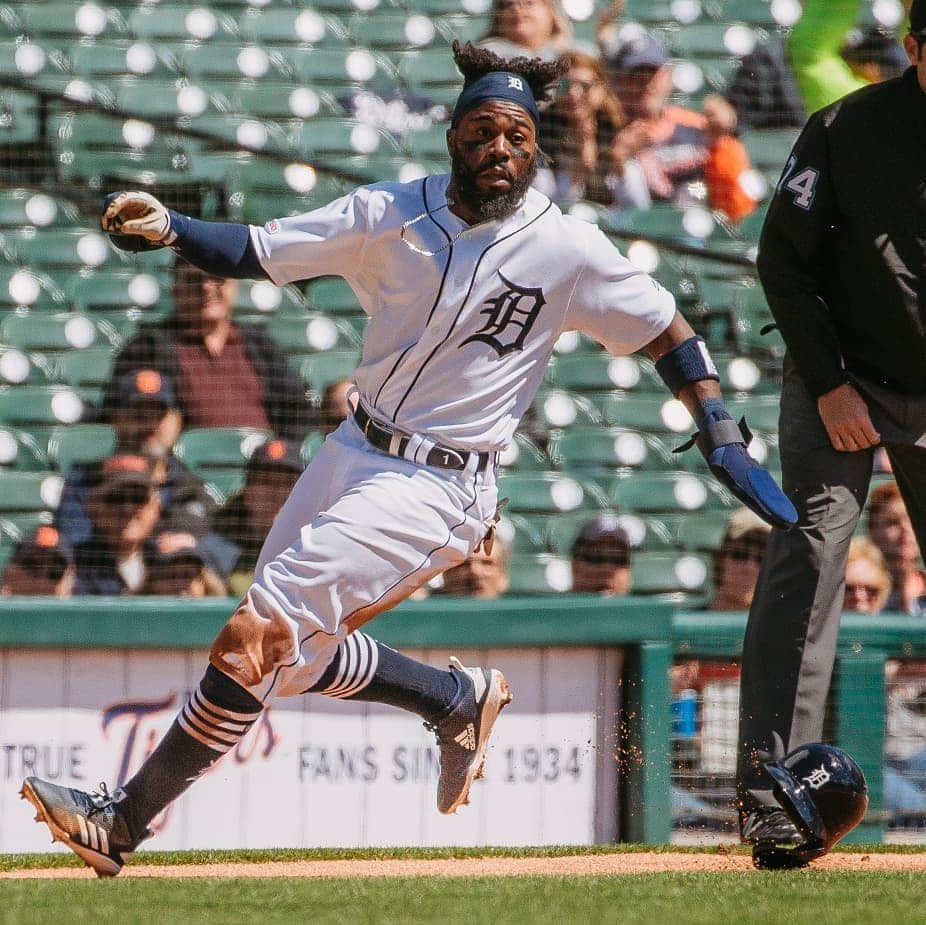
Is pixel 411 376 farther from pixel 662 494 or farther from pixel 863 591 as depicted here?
pixel 662 494

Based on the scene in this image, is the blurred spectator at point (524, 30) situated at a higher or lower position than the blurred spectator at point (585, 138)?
higher

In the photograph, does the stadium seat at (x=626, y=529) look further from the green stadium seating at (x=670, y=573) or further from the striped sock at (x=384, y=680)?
the striped sock at (x=384, y=680)

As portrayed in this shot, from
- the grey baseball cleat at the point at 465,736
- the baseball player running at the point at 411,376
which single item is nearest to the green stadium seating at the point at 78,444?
the grey baseball cleat at the point at 465,736

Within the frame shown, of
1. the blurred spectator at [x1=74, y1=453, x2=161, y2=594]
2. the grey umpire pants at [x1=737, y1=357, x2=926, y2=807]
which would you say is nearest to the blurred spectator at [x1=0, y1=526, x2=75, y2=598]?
the blurred spectator at [x1=74, y1=453, x2=161, y2=594]

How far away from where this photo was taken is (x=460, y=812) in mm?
4754

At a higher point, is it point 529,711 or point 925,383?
point 925,383

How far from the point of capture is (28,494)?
653 centimetres

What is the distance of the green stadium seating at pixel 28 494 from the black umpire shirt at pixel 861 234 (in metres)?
3.62

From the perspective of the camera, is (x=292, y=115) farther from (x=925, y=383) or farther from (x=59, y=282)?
(x=925, y=383)

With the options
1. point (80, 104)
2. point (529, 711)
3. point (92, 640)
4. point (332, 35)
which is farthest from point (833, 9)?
point (92, 640)

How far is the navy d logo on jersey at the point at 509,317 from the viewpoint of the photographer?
11.5ft

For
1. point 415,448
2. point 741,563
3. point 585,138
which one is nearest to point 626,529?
point 741,563

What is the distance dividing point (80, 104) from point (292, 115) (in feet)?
4.21

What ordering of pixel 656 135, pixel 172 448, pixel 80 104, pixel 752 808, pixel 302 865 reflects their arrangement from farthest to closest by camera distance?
pixel 656 135, pixel 80 104, pixel 172 448, pixel 302 865, pixel 752 808
